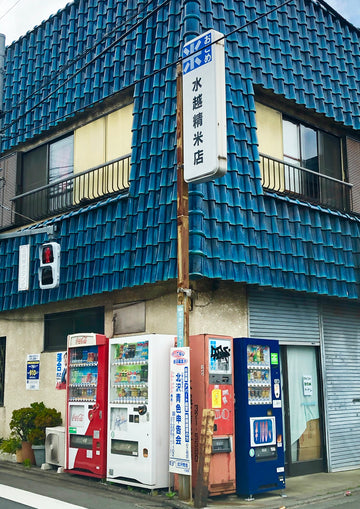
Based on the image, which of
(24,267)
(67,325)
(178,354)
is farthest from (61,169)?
(178,354)

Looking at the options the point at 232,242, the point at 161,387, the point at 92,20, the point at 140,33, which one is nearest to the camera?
the point at 161,387

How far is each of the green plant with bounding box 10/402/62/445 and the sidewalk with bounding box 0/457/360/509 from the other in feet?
2.01

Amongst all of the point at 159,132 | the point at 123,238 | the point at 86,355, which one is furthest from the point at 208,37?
the point at 86,355

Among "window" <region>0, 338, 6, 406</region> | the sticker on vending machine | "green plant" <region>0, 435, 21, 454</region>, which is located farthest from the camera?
"window" <region>0, 338, 6, 406</region>

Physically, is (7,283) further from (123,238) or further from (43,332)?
(123,238)

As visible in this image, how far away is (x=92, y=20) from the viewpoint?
570 inches

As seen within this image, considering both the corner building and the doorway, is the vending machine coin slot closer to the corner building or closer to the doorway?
the corner building

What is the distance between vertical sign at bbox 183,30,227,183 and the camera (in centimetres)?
989

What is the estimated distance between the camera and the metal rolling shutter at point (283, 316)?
12.2 meters

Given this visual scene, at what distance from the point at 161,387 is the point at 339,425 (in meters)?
5.37

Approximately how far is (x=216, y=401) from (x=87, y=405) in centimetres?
260

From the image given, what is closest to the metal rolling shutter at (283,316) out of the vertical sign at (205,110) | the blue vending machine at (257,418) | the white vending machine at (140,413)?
the blue vending machine at (257,418)

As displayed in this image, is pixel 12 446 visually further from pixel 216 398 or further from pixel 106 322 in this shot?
pixel 216 398

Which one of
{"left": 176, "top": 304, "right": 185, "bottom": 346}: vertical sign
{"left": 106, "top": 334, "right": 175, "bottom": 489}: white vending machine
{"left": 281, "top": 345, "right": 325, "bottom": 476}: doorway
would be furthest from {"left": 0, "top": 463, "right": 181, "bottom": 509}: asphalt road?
{"left": 281, "top": 345, "right": 325, "bottom": 476}: doorway
